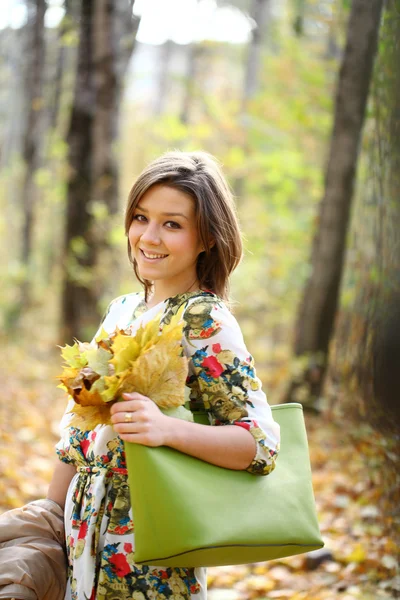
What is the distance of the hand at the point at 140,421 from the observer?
1.70 metres

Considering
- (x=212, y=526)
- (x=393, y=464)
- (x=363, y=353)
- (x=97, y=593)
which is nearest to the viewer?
(x=212, y=526)

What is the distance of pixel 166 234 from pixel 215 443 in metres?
0.68

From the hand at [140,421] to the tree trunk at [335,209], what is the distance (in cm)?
539

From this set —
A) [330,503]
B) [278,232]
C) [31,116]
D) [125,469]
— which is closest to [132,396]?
[125,469]

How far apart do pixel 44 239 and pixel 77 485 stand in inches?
659

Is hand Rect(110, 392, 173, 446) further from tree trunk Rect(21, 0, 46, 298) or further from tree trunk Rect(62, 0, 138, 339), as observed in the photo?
tree trunk Rect(21, 0, 46, 298)

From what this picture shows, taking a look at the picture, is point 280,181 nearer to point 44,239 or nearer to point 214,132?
point 214,132

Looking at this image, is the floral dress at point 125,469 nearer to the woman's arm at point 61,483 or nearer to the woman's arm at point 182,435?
the woman's arm at point 182,435

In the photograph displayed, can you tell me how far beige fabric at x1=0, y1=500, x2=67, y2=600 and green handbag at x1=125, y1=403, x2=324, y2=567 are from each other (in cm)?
41

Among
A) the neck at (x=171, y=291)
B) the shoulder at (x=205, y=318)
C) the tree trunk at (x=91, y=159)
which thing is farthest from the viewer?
the tree trunk at (x=91, y=159)

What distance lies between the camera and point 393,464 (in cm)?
314

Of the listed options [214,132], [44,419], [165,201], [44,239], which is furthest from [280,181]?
[165,201]

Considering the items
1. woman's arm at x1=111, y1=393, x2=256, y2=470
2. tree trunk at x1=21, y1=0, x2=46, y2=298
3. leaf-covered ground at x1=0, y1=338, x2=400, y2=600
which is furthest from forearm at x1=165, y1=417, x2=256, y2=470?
tree trunk at x1=21, y1=0, x2=46, y2=298

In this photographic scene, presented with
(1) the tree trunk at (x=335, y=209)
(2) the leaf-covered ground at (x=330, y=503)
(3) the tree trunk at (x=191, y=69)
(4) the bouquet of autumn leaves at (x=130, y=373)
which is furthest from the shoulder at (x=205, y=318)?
(3) the tree trunk at (x=191, y=69)
